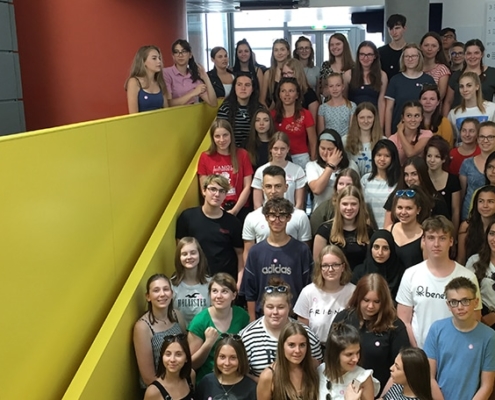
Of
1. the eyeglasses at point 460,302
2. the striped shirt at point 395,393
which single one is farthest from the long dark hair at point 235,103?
the striped shirt at point 395,393

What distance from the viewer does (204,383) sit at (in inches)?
140

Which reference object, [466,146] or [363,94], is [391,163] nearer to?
[466,146]

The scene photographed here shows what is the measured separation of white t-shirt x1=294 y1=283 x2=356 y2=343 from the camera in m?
3.84

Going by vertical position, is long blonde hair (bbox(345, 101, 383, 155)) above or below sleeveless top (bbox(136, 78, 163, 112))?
below

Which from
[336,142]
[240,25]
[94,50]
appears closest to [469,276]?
[336,142]

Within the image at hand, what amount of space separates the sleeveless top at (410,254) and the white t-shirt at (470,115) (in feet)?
5.79

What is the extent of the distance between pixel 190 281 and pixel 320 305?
2.70 ft

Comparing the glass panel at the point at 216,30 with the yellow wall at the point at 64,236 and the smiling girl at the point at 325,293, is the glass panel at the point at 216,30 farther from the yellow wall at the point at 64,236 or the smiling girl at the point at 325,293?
the smiling girl at the point at 325,293

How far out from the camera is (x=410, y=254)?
4.10m

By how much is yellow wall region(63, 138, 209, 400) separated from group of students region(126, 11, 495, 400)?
0.10 metres

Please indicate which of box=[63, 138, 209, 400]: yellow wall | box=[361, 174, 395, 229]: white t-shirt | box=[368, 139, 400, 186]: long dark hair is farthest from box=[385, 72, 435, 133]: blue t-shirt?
box=[63, 138, 209, 400]: yellow wall

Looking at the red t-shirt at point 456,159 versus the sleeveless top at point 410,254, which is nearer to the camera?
the sleeveless top at point 410,254

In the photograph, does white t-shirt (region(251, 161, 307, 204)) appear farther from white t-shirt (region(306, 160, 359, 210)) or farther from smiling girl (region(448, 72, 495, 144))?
smiling girl (region(448, 72, 495, 144))

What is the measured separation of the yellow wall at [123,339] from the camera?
3299 millimetres
